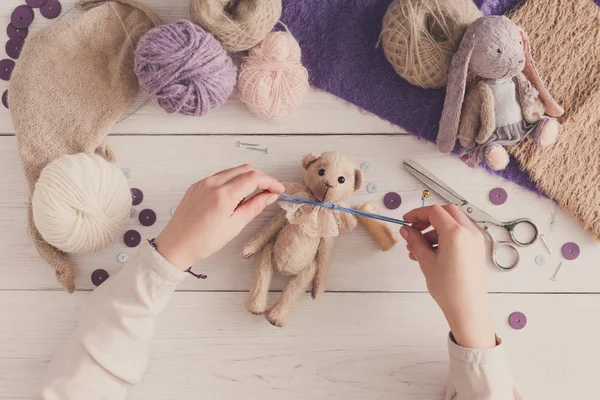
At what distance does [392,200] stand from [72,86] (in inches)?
24.8

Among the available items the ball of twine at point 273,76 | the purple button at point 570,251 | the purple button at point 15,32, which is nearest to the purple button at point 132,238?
the ball of twine at point 273,76

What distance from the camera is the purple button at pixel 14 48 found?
3.43 ft

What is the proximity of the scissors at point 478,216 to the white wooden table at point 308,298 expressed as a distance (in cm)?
2

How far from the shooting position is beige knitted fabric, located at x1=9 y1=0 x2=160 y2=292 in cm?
100

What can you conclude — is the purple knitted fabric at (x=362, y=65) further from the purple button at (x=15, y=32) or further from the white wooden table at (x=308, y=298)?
the purple button at (x=15, y=32)

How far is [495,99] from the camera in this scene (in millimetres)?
962

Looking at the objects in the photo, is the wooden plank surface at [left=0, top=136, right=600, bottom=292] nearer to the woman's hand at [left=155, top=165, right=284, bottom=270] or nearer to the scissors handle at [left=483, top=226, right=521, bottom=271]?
the scissors handle at [left=483, top=226, right=521, bottom=271]

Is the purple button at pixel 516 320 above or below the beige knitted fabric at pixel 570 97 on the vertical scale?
below

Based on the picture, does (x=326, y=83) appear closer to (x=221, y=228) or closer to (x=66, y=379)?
(x=221, y=228)

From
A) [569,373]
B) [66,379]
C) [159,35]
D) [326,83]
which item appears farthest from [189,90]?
[569,373]

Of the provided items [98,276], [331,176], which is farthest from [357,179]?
[98,276]

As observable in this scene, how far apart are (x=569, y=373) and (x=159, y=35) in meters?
0.97

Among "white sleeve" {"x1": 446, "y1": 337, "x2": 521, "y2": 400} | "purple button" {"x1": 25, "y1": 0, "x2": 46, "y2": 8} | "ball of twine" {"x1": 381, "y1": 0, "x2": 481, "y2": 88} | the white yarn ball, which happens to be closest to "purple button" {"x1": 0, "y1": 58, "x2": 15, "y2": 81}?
"purple button" {"x1": 25, "y1": 0, "x2": 46, "y2": 8}

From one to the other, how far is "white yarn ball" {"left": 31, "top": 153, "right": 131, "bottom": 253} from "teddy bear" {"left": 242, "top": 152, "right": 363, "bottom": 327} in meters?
0.25
